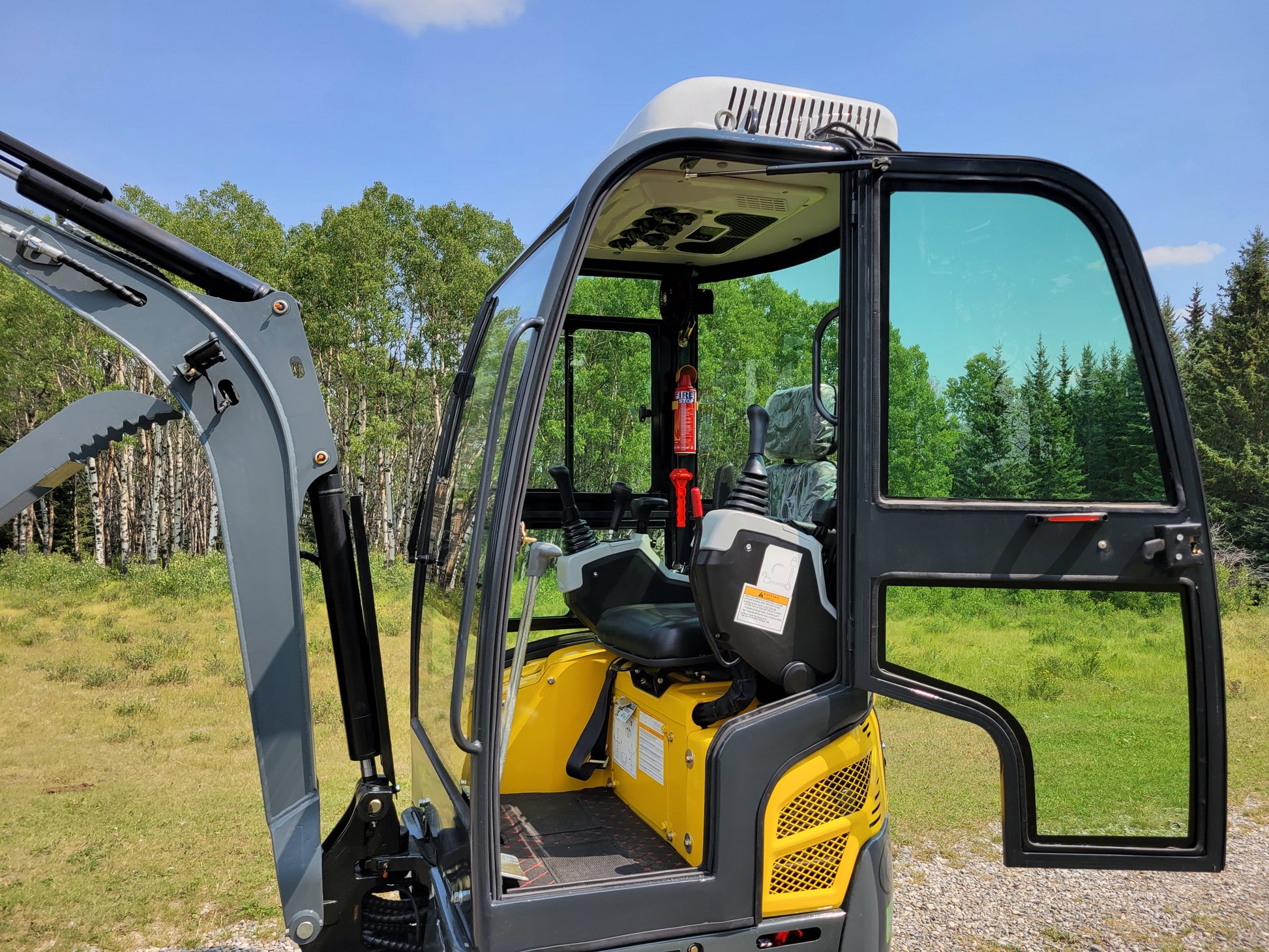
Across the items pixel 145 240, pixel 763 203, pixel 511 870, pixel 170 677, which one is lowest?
pixel 170 677

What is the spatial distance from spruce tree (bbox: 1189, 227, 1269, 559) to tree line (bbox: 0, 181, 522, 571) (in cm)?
2175

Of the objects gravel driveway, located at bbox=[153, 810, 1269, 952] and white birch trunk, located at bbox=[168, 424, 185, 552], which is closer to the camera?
gravel driveway, located at bbox=[153, 810, 1269, 952]

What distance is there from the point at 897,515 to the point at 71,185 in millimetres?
2458

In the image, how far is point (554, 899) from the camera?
93.4 inches

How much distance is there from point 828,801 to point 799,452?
1.20m

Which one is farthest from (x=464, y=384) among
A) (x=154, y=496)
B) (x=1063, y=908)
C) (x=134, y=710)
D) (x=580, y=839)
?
(x=154, y=496)

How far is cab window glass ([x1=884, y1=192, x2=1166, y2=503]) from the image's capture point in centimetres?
258

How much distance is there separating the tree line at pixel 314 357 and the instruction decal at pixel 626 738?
21.7m

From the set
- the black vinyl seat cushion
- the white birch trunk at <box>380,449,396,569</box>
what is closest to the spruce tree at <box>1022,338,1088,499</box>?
the black vinyl seat cushion

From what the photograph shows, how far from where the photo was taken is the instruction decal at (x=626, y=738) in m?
3.20

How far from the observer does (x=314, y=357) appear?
2450cm

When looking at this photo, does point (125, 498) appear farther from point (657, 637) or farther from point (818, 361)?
point (818, 361)

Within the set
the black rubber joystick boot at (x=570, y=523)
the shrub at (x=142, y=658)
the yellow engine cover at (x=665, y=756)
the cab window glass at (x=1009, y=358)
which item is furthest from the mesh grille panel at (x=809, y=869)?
the shrub at (x=142, y=658)

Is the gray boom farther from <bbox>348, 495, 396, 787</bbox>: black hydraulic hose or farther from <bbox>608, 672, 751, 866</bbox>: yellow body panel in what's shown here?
<bbox>608, 672, 751, 866</bbox>: yellow body panel
